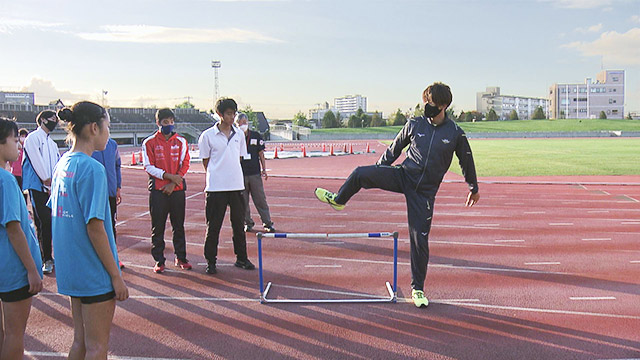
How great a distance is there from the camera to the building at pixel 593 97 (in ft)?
440

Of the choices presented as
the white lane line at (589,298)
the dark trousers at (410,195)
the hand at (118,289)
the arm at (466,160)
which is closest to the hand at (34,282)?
the hand at (118,289)

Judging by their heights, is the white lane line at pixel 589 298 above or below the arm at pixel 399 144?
below

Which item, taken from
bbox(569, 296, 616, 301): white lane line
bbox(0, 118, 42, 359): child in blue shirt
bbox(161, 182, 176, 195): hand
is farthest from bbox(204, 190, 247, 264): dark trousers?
bbox(569, 296, 616, 301): white lane line

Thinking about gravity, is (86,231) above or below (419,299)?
above

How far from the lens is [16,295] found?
2.96 meters

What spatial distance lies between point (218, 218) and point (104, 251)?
3.68 metres

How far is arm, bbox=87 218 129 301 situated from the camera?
2631mm

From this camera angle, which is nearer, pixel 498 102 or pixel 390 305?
pixel 390 305

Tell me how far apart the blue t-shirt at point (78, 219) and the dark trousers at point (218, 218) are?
11.6 feet

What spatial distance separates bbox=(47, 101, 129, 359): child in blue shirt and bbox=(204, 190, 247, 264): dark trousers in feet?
11.4

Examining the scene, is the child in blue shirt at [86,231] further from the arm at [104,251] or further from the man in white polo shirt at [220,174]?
the man in white polo shirt at [220,174]

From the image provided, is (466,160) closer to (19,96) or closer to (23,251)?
(23,251)

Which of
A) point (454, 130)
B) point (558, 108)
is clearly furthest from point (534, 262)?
point (558, 108)

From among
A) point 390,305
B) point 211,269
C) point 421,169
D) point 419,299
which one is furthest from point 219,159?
point 419,299
